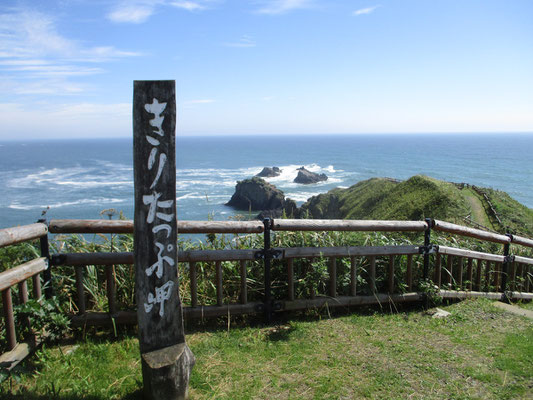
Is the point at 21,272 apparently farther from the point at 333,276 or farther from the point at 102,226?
the point at 333,276

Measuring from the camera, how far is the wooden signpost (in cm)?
275

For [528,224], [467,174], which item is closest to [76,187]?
[528,224]

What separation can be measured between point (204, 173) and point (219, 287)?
90.5 metres

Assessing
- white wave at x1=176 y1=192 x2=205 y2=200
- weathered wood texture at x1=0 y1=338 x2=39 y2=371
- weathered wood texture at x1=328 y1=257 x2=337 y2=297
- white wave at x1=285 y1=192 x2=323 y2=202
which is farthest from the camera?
white wave at x1=285 y1=192 x2=323 y2=202

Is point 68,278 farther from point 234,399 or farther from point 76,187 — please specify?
point 76,187

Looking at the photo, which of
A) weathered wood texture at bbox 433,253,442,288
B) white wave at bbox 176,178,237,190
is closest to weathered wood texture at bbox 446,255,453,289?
weathered wood texture at bbox 433,253,442,288

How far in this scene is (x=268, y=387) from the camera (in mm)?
3139

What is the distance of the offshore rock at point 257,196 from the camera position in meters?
50.8

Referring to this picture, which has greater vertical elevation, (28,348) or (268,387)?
(28,348)

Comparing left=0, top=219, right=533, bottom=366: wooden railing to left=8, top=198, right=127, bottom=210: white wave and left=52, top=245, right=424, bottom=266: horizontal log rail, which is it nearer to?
left=52, top=245, right=424, bottom=266: horizontal log rail

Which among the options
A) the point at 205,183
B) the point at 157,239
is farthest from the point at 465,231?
the point at 205,183

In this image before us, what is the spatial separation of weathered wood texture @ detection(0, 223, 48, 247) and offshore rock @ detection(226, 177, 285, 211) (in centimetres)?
4637

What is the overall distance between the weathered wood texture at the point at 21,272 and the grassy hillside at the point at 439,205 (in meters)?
15.6

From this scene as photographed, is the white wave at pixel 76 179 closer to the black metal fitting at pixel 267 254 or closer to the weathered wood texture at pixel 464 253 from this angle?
the weathered wood texture at pixel 464 253
